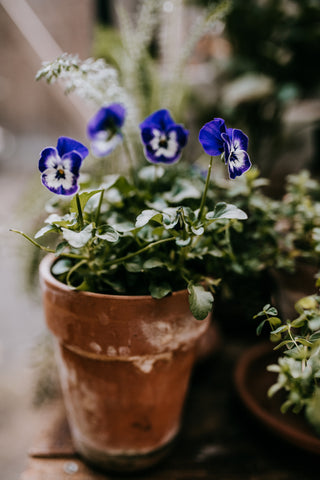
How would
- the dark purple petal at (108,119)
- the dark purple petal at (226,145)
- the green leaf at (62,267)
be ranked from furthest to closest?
the dark purple petal at (108,119) < the green leaf at (62,267) < the dark purple petal at (226,145)

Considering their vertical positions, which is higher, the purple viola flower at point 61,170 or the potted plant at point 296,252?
the purple viola flower at point 61,170

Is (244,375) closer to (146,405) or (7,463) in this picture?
(146,405)

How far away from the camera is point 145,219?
541mm

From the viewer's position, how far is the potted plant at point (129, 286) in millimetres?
561

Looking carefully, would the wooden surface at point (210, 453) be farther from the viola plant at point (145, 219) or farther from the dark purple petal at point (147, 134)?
the dark purple petal at point (147, 134)

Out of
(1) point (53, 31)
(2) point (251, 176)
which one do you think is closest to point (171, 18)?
(2) point (251, 176)

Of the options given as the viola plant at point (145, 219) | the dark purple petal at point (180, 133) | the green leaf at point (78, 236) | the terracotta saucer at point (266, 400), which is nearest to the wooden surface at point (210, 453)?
the terracotta saucer at point (266, 400)

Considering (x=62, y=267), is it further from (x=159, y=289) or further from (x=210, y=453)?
(x=210, y=453)

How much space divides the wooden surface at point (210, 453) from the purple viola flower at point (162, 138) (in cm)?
57

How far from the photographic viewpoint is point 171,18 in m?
1.13

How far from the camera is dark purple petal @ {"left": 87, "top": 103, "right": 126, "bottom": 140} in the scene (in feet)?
2.44

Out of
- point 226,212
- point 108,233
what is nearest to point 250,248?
point 226,212

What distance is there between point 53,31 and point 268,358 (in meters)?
2.27

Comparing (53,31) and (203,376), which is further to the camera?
(53,31)
